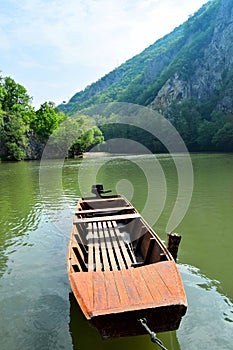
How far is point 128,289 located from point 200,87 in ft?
369

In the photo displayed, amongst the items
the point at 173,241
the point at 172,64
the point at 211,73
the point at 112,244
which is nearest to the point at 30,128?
the point at 112,244

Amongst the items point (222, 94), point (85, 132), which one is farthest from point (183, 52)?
point (85, 132)

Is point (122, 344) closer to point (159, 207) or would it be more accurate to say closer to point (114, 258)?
point (114, 258)

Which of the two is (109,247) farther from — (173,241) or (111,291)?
(111,291)

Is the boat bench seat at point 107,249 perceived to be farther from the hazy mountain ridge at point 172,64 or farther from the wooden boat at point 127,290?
the hazy mountain ridge at point 172,64

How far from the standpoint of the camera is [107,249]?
7.42 metres

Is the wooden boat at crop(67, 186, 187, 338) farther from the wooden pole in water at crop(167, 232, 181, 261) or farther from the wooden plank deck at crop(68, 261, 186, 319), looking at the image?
the wooden pole in water at crop(167, 232, 181, 261)

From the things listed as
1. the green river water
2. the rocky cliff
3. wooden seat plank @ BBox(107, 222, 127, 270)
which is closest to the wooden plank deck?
the green river water

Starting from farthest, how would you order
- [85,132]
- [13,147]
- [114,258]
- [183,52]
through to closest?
[183,52]
[85,132]
[13,147]
[114,258]

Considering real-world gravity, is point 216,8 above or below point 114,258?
above

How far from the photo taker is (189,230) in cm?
1120

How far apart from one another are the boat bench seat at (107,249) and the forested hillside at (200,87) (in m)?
69.5

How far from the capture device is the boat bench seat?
6.45 metres

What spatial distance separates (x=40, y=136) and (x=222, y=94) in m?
61.7
